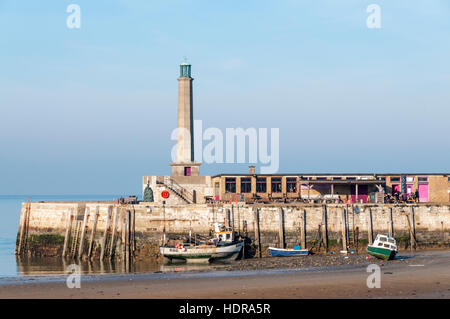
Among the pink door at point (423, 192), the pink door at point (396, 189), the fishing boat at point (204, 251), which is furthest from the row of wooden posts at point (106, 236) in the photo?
the pink door at point (423, 192)

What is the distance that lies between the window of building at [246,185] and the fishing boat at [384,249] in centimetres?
2303

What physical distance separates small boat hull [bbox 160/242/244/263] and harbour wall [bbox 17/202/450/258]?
2960 millimetres

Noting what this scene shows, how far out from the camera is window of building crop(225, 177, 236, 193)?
72875 mm

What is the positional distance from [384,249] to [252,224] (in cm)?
1286

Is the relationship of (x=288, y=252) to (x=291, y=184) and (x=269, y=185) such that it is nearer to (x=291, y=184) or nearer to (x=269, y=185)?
(x=269, y=185)

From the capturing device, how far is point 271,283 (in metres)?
38.9

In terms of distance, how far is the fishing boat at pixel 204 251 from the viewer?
55.1 meters

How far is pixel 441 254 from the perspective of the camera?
182 feet

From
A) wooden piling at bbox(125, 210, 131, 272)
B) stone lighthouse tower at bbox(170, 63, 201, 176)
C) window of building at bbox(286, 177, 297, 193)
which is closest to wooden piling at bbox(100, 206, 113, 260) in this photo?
wooden piling at bbox(125, 210, 131, 272)

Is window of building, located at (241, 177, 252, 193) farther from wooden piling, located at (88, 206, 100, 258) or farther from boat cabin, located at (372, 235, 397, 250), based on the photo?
boat cabin, located at (372, 235, 397, 250)
